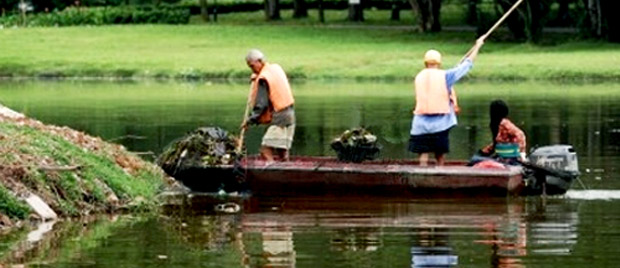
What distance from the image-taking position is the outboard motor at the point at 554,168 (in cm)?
2169

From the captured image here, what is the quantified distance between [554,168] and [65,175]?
573 cm

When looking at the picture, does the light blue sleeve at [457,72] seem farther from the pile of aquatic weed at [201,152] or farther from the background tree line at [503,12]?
the background tree line at [503,12]

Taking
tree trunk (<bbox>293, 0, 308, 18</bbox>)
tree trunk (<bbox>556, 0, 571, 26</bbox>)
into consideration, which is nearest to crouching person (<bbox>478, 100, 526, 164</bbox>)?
tree trunk (<bbox>556, 0, 571, 26</bbox>)

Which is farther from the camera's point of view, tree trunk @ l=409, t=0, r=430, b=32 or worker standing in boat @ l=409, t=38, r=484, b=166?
tree trunk @ l=409, t=0, r=430, b=32

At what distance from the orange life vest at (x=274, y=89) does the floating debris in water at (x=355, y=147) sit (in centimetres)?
90

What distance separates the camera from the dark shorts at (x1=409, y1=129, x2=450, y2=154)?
2250cm

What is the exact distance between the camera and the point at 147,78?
60.2 m

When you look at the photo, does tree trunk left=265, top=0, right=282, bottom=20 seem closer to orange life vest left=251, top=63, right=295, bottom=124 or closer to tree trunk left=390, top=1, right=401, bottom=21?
tree trunk left=390, top=1, right=401, bottom=21

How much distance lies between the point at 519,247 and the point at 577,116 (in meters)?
21.4

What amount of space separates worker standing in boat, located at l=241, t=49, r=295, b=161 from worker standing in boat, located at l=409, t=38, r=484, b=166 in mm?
1649

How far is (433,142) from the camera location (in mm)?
22500

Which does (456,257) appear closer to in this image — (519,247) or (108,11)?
(519,247)

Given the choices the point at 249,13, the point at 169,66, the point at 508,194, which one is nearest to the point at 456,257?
the point at 508,194

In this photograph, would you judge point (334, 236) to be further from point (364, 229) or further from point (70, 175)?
point (70, 175)
